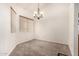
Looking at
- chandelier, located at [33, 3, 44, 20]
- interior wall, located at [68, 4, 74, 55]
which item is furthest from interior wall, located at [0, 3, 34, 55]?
interior wall, located at [68, 4, 74, 55]

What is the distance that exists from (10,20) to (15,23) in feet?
0.31

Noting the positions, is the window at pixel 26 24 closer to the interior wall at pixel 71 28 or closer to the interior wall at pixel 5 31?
the interior wall at pixel 5 31

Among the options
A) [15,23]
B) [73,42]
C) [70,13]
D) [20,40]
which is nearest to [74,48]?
[73,42]

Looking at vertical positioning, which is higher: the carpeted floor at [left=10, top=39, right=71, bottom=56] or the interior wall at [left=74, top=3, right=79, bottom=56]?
the interior wall at [left=74, top=3, right=79, bottom=56]

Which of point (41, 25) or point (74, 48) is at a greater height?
point (41, 25)

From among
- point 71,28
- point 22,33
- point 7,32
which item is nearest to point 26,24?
point 22,33

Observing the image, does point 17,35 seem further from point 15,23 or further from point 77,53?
point 77,53

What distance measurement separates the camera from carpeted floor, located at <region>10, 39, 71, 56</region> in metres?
1.88

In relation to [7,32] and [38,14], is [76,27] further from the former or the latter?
[7,32]

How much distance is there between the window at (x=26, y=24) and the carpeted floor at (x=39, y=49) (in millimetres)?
215

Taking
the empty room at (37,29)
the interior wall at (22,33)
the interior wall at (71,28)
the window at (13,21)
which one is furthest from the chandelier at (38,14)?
the interior wall at (71,28)

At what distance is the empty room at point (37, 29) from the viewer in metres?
1.89

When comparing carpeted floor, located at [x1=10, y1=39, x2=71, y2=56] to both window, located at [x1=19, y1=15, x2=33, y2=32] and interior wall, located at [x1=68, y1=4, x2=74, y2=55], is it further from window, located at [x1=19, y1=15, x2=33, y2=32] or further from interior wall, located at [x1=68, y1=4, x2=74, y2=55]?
window, located at [x1=19, y1=15, x2=33, y2=32]

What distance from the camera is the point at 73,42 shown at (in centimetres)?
195
